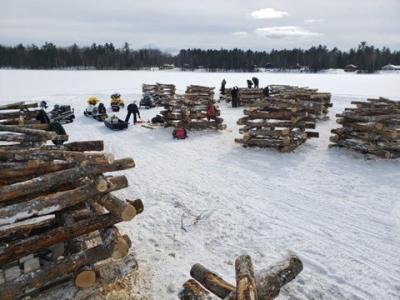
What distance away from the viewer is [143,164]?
1279cm

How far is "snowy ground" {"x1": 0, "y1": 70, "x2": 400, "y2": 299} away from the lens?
6.16 m

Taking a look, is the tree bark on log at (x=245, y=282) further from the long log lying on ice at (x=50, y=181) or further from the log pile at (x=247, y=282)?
the long log lying on ice at (x=50, y=181)

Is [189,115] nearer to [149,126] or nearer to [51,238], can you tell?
[149,126]

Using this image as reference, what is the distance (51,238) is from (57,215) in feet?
2.22

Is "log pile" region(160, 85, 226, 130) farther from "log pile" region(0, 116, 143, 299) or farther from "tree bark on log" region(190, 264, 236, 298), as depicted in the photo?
"tree bark on log" region(190, 264, 236, 298)

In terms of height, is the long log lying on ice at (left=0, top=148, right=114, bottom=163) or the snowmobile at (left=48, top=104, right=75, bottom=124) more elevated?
the long log lying on ice at (left=0, top=148, right=114, bottom=163)

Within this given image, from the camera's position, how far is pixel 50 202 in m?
4.54

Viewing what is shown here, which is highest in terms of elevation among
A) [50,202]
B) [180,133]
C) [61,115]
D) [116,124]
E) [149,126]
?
[50,202]

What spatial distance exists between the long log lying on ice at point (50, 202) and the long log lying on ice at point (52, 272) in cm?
66

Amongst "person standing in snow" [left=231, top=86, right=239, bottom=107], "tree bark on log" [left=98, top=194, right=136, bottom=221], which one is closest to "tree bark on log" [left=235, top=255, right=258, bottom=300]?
"tree bark on log" [left=98, top=194, right=136, bottom=221]

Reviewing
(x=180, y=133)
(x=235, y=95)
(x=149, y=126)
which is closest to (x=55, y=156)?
(x=180, y=133)

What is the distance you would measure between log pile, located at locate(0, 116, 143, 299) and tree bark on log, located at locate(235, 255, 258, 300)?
208 centimetres

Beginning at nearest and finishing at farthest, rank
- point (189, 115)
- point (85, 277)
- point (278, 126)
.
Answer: point (85, 277), point (278, 126), point (189, 115)

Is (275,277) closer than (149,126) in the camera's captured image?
Yes
